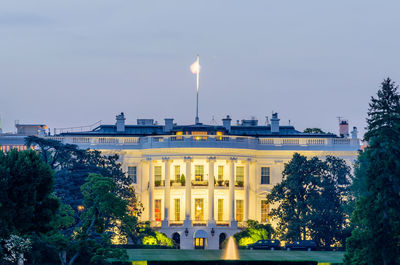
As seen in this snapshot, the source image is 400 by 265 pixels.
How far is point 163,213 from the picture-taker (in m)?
134

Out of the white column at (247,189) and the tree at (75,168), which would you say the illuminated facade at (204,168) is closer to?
the white column at (247,189)

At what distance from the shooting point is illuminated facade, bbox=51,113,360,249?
133 m

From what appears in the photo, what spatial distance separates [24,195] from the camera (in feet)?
295

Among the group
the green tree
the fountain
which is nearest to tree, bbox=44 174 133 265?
the fountain

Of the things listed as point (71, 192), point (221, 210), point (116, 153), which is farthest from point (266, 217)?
point (71, 192)

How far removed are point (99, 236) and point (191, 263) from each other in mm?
9225

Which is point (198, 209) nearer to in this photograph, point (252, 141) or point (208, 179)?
point (208, 179)

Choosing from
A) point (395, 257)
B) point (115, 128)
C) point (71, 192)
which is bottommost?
point (395, 257)

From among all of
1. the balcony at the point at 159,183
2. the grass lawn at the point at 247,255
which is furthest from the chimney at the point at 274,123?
the grass lawn at the point at 247,255

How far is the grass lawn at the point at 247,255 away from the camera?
348 feet

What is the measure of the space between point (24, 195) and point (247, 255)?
88.3 feet

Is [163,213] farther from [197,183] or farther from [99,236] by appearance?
[99,236]

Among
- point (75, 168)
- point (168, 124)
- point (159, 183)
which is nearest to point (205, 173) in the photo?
point (159, 183)

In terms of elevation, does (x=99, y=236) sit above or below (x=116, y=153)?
below
